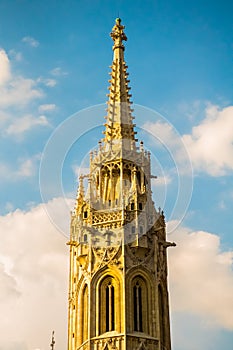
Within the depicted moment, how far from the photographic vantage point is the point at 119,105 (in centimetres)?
7688

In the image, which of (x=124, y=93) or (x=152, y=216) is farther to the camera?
(x=124, y=93)

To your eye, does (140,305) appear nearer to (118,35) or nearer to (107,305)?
(107,305)

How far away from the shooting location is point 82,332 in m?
61.6

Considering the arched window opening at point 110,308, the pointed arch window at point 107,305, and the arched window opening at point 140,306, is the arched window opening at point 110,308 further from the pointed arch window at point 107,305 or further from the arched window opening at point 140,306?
the arched window opening at point 140,306

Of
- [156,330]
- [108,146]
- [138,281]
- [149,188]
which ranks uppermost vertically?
[108,146]

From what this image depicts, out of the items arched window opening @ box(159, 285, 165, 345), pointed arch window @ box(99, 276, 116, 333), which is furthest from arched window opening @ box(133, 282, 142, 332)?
arched window opening @ box(159, 285, 165, 345)

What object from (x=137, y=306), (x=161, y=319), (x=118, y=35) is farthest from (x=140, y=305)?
(x=118, y=35)

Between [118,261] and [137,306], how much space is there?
4.13 m

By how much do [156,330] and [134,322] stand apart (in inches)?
76.6

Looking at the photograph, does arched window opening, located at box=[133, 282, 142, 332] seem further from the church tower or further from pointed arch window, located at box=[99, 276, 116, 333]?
pointed arch window, located at box=[99, 276, 116, 333]

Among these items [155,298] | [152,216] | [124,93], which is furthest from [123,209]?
[124,93]

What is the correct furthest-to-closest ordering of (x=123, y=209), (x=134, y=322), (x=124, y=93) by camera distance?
(x=124, y=93)
(x=123, y=209)
(x=134, y=322)

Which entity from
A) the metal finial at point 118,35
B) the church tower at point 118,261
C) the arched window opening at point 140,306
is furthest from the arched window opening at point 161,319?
the metal finial at point 118,35

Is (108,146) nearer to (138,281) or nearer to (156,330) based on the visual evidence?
(138,281)
